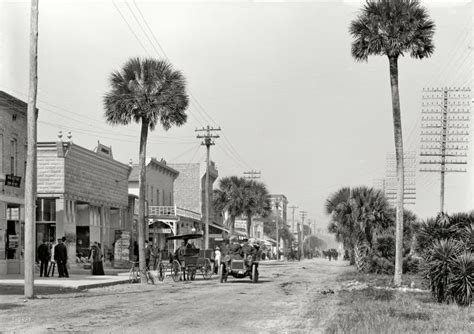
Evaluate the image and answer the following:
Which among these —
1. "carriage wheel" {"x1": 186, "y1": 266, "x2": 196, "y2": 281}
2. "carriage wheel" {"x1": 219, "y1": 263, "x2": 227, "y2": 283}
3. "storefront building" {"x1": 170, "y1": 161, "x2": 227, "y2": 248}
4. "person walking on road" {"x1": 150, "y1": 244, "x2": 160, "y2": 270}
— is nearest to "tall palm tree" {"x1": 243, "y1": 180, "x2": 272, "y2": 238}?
"storefront building" {"x1": 170, "y1": 161, "x2": 227, "y2": 248}

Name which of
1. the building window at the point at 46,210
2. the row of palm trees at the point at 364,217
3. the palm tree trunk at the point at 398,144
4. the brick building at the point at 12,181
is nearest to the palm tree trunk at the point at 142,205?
the brick building at the point at 12,181

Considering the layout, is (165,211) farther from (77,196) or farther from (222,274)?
(222,274)

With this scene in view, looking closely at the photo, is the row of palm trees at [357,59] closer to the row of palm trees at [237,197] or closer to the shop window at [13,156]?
the shop window at [13,156]

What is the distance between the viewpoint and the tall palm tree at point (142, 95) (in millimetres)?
29109

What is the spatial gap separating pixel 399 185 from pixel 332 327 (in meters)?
15.8

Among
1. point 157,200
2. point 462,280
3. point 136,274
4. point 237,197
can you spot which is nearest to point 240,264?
point 136,274

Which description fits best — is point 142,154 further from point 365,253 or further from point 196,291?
point 365,253

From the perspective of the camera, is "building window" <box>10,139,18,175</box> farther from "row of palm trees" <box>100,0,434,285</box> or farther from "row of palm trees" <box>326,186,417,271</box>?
"row of palm trees" <box>326,186,417,271</box>

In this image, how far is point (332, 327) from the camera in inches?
503

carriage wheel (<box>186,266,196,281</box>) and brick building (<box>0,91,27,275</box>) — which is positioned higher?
brick building (<box>0,91,27,275</box>)

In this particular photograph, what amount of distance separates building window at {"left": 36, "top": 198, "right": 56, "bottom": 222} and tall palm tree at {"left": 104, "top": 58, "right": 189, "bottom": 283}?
8.14 metres

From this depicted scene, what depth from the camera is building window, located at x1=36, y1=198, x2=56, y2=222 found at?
35.6 m

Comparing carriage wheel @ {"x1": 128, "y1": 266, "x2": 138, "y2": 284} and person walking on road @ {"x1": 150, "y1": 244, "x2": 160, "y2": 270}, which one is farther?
person walking on road @ {"x1": 150, "y1": 244, "x2": 160, "y2": 270}

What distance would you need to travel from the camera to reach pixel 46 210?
35.9 metres
